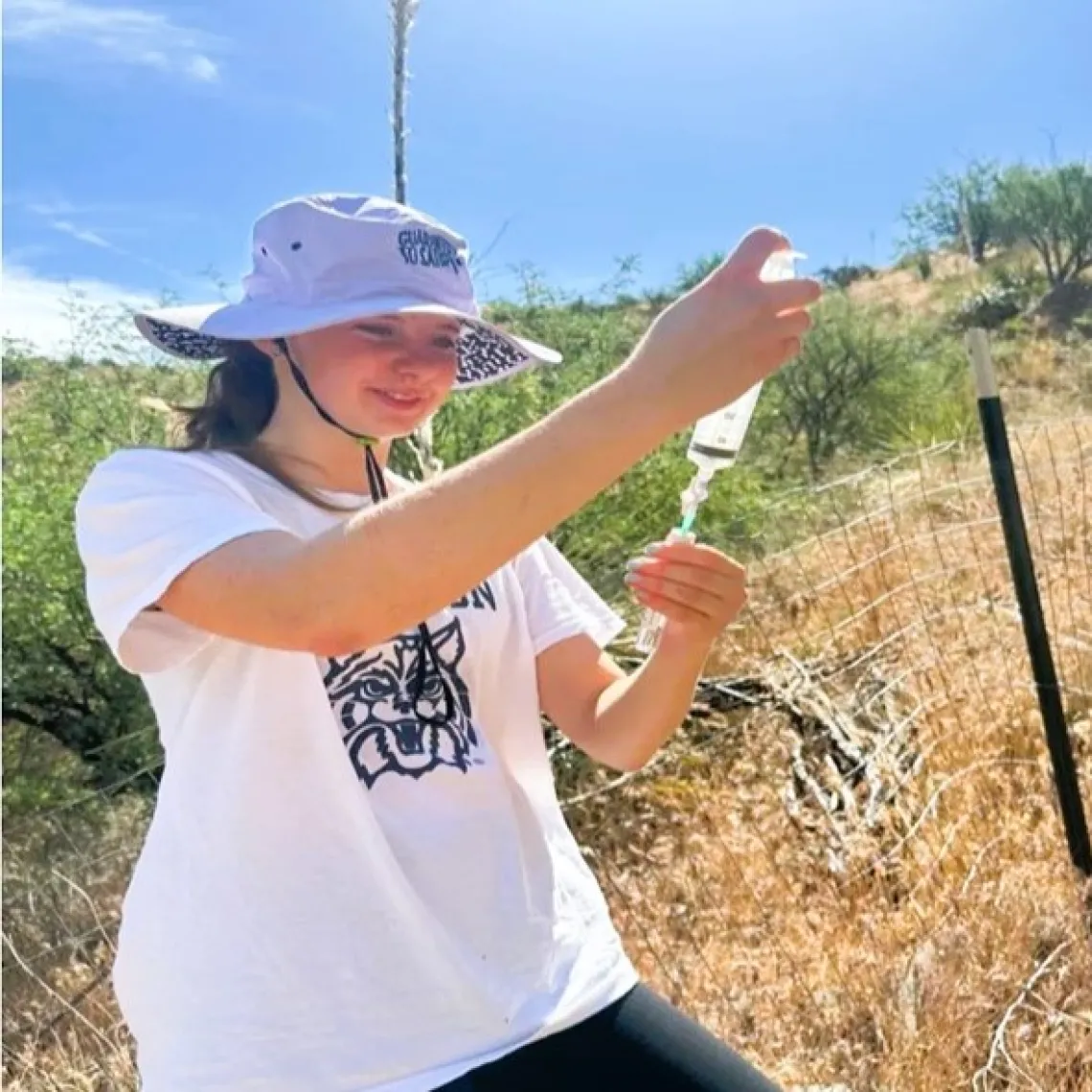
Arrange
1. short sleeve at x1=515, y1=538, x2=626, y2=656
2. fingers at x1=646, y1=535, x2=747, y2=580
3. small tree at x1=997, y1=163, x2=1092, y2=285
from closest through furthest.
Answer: fingers at x1=646, y1=535, x2=747, y2=580, short sleeve at x1=515, y1=538, x2=626, y2=656, small tree at x1=997, y1=163, x2=1092, y2=285

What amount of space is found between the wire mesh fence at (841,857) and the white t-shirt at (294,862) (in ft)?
4.36

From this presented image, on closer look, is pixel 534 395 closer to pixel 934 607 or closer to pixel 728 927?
pixel 934 607

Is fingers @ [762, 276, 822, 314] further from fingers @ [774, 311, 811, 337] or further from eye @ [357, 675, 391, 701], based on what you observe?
eye @ [357, 675, 391, 701]

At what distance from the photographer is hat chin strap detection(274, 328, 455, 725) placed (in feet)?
3.93

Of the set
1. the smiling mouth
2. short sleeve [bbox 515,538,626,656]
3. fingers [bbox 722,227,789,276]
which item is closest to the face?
the smiling mouth

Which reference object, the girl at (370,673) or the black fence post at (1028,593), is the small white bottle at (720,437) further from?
the black fence post at (1028,593)

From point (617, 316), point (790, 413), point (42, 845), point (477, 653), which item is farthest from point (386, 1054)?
point (790, 413)

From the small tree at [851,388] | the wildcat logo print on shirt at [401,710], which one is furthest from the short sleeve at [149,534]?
the small tree at [851,388]

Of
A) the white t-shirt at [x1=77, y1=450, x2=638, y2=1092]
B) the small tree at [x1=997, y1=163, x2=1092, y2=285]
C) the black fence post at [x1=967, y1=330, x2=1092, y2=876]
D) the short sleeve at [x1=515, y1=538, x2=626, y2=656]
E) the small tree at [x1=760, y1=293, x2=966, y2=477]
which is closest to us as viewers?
the white t-shirt at [x1=77, y1=450, x2=638, y2=1092]

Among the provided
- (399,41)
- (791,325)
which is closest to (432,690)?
(791,325)

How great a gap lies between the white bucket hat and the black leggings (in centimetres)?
67

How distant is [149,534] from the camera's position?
1.03 metres

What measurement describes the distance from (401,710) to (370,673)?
4 cm

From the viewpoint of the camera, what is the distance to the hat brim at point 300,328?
3.87 feet
